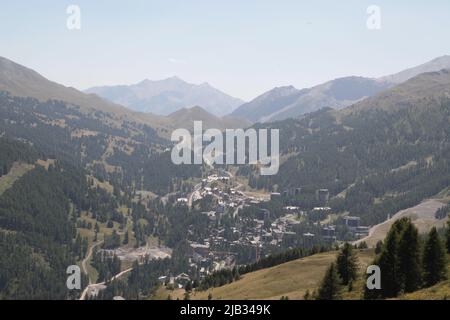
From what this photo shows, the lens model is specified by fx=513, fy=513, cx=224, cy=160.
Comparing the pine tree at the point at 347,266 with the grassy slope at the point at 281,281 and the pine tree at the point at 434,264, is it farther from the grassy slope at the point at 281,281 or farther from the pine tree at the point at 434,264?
the pine tree at the point at 434,264

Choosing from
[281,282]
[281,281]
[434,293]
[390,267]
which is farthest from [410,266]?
[281,281]

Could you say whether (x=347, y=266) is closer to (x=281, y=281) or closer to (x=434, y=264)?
(x=434, y=264)

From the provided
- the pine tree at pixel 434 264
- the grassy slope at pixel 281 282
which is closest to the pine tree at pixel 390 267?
the pine tree at pixel 434 264

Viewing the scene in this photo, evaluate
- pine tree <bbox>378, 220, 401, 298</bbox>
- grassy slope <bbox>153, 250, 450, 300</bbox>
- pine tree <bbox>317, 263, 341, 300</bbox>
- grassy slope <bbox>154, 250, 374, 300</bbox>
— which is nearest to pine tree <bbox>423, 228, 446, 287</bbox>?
pine tree <bbox>378, 220, 401, 298</bbox>

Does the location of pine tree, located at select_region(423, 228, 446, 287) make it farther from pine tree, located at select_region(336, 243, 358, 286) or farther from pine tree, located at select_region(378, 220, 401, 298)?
pine tree, located at select_region(336, 243, 358, 286)
